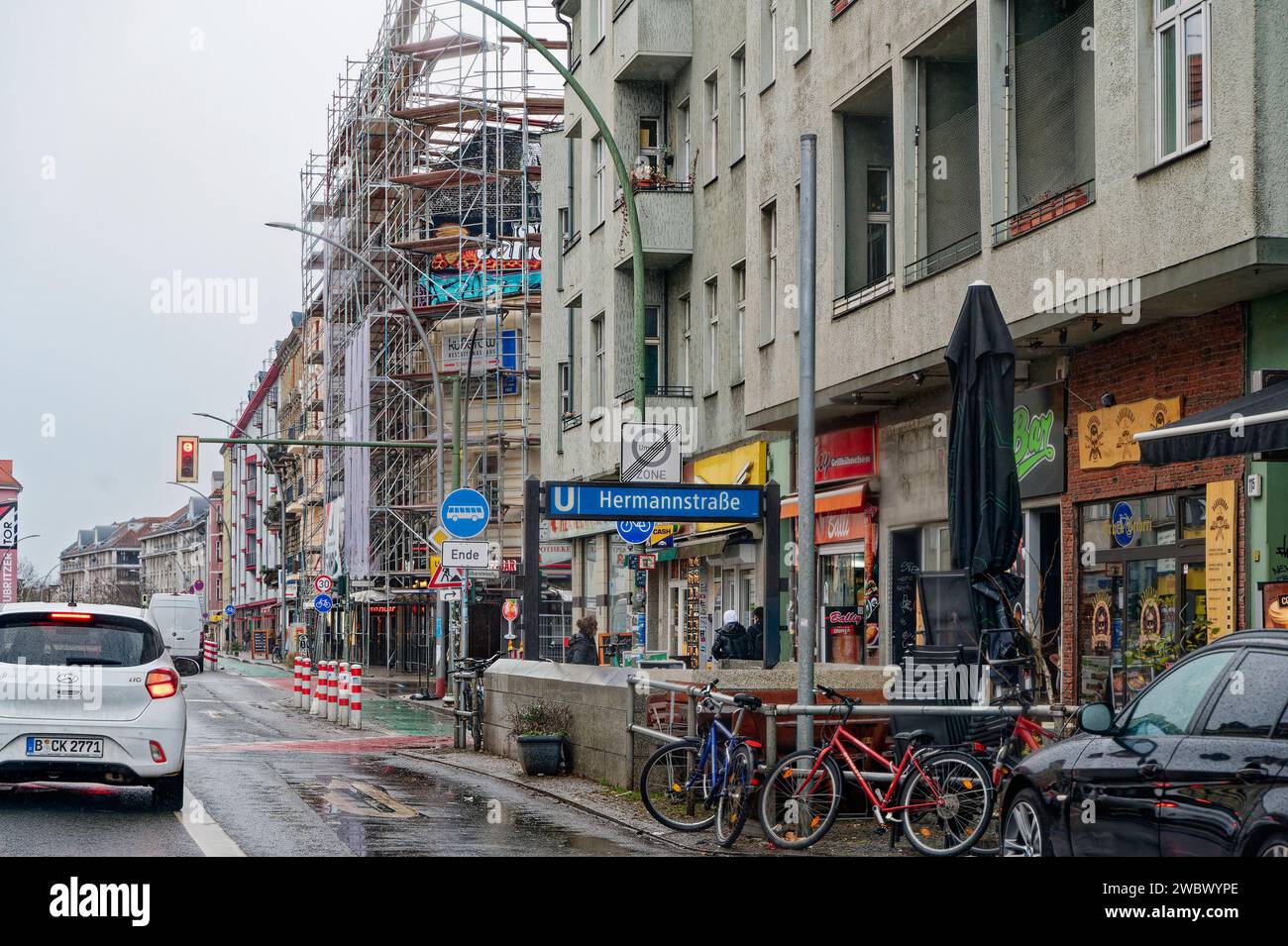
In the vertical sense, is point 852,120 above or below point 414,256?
below

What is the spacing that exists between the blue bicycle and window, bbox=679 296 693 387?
18068 mm

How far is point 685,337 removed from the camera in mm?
32469

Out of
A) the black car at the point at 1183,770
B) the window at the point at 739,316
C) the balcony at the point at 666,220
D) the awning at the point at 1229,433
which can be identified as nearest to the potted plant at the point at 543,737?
the awning at the point at 1229,433

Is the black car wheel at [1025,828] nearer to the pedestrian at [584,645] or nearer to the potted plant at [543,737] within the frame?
the potted plant at [543,737]

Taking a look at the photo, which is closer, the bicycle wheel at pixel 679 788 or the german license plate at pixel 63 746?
the bicycle wheel at pixel 679 788

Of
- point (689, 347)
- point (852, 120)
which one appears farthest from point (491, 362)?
point (852, 120)

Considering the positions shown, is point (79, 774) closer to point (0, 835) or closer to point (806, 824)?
point (0, 835)

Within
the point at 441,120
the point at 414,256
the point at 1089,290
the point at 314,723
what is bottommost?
the point at 314,723

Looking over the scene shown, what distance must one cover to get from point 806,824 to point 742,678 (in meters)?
3.32

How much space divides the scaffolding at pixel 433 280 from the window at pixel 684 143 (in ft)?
73.8

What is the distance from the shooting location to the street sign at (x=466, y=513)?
26.2 meters

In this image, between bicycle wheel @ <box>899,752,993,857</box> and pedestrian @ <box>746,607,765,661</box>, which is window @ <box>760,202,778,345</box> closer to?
pedestrian @ <box>746,607,765,661</box>

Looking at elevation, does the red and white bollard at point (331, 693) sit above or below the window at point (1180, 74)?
below

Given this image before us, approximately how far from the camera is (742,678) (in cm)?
1570
